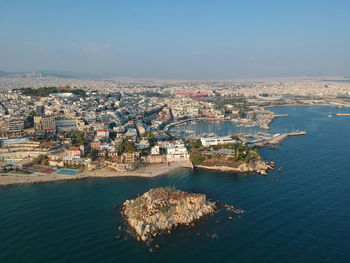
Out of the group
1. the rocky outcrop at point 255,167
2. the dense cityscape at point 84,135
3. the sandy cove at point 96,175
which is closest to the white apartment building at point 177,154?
the dense cityscape at point 84,135

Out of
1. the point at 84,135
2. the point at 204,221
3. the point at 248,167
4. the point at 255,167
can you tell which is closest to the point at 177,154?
the point at 248,167

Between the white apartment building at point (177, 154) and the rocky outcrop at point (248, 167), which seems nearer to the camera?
the rocky outcrop at point (248, 167)

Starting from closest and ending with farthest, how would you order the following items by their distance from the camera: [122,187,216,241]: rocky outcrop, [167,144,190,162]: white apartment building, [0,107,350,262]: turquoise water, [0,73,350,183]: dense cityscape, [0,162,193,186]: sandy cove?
[0,107,350,262]: turquoise water < [122,187,216,241]: rocky outcrop < [0,162,193,186]: sandy cove < [0,73,350,183]: dense cityscape < [167,144,190,162]: white apartment building

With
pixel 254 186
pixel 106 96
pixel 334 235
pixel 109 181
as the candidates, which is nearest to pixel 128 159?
pixel 109 181

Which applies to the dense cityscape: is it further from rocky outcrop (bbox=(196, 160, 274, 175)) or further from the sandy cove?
rocky outcrop (bbox=(196, 160, 274, 175))

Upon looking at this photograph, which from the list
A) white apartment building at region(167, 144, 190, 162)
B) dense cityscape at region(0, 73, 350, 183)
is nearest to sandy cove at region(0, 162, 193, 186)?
dense cityscape at region(0, 73, 350, 183)

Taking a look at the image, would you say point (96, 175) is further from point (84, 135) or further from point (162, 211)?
point (84, 135)

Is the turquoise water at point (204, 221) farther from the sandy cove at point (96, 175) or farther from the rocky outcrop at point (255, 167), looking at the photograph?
the rocky outcrop at point (255, 167)
